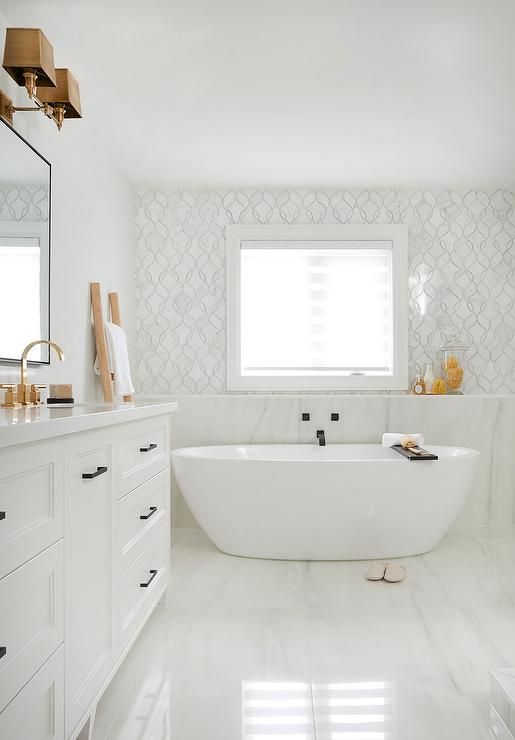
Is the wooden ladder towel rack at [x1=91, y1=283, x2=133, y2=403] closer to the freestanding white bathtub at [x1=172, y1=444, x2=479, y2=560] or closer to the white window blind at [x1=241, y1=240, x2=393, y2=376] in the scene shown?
the freestanding white bathtub at [x1=172, y1=444, x2=479, y2=560]

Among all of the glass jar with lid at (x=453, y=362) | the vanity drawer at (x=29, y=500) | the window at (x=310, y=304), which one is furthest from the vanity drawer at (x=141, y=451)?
the glass jar with lid at (x=453, y=362)

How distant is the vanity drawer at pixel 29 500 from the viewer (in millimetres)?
1154

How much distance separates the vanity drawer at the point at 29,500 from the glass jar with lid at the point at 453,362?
11.1 ft

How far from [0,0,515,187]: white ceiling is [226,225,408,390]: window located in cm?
47

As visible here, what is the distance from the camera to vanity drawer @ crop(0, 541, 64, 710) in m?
1.14

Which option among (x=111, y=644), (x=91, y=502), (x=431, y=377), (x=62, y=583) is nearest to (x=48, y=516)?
(x=62, y=583)

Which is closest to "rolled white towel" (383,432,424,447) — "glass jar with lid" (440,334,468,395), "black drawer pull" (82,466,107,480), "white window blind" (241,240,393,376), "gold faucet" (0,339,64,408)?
"glass jar with lid" (440,334,468,395)

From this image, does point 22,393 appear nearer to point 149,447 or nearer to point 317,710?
point 149,447

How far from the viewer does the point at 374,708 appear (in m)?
1.89

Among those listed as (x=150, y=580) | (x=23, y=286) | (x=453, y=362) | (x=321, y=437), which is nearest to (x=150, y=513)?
(x=150, y=580)

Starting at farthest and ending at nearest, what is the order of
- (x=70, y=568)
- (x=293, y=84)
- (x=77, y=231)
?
1. (x=77, y=231)
2. (x=293, y=84)
3. (x=70, y=568)

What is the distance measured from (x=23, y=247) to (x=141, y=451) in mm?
951

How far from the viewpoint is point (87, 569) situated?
1.63 m

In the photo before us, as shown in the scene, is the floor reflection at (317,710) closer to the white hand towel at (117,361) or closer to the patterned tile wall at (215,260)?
the white hand towel at (117,361)
